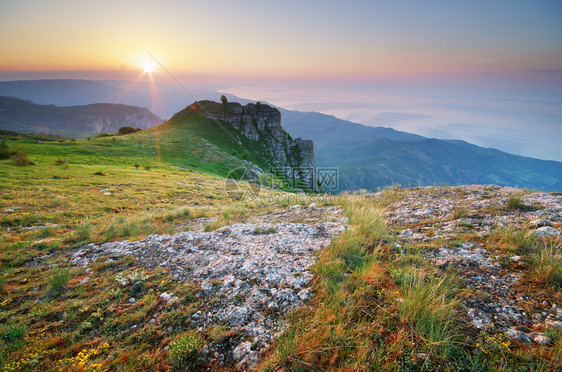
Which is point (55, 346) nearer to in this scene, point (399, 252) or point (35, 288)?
point (35, 288)

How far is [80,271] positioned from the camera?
213 inches

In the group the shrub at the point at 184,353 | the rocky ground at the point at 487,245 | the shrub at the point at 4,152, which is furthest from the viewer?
the shrub at the point at 4,152

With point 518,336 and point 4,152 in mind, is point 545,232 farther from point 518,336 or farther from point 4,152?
point 4,152

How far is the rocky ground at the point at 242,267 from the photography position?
341 centimetres

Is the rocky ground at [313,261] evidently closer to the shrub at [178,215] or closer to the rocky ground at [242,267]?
the rocky ground at [242,267]

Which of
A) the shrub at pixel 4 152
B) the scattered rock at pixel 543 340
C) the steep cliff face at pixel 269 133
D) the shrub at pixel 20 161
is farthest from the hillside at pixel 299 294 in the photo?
the steep cliff face at pixel 269 133

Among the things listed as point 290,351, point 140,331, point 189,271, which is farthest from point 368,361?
point 189,271

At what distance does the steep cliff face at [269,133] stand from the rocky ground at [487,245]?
6670 cm

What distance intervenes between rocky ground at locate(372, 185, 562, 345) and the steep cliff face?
66.7 meters

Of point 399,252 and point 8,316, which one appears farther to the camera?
point 399,252

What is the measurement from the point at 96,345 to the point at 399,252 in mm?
6440

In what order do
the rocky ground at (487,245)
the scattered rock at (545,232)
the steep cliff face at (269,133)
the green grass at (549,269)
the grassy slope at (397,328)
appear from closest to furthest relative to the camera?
the grassy slope at (397,328) → the rocky ground at (487,245) → the green grass at (549,269) → the scattered rock at (545,232) → the steep cliff face at (269,133)

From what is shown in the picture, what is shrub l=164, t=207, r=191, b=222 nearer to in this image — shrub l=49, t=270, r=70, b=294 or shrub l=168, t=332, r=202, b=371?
shrub l=49, t=270, r=70, b=294

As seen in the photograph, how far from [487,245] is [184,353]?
23.0 ft
